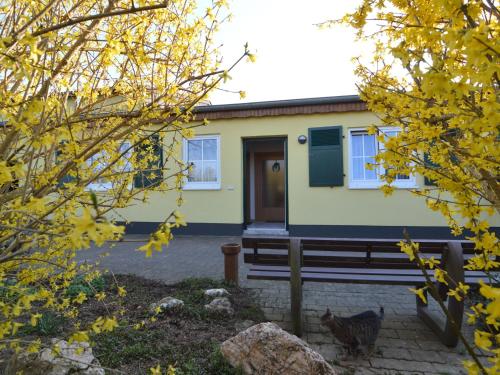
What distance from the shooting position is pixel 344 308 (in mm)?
4027

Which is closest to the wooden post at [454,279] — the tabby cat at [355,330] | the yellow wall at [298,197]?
the tabby cat at [355,330]

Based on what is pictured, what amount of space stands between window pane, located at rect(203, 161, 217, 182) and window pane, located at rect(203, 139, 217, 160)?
0.16 m

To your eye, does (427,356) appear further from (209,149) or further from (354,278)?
(209,149)

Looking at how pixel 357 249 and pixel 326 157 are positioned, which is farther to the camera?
pixel 326 157

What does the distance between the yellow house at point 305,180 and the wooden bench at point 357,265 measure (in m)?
4.91

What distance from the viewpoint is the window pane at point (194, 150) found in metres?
9.84

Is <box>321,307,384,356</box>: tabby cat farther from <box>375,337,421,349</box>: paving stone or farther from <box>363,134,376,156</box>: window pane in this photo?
<box>363,134,376,156</box>: window pane

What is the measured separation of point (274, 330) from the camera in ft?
8.29

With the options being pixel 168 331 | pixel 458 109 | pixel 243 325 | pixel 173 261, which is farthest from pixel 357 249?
pixel 173 261

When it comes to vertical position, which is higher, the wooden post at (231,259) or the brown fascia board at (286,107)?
the brown fascia board at (286,107)

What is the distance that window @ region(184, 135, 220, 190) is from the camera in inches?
382

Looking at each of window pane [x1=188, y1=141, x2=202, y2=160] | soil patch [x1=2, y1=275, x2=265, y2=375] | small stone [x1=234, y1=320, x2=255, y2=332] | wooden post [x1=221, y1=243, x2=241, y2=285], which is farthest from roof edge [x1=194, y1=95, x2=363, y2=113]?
small stone [x1=234, y1=320, x2=255, y2=332]

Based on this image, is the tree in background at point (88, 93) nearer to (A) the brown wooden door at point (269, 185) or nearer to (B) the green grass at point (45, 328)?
(B) the green grass at point (45, 328)

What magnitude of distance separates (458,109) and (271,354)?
6.82ft
